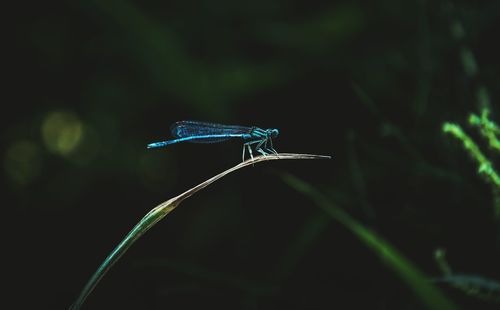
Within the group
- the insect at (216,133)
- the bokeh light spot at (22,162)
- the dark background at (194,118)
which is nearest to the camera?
the insect at (216,133)

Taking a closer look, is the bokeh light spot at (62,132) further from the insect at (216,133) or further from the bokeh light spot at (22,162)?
the insect at (216,133)

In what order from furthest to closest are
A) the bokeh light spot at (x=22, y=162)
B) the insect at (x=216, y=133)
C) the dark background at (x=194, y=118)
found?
the bokeh light spot at (x=22, y=162), the dark background at (x=194, y=118), the insect at (x=216, y=133)

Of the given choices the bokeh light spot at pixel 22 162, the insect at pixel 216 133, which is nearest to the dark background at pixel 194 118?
the bokeh light spot at pixel 22 162

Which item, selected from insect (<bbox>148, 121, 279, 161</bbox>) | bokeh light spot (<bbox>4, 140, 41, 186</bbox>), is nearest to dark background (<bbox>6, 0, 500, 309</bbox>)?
bokeh light spot (<bbox>4, 140, 41, 186</bbox>)

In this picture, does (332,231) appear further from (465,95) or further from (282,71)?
(282,71)

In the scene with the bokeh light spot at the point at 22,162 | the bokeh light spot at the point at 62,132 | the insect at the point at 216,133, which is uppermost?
the bokeh light spot at the point at 62,132

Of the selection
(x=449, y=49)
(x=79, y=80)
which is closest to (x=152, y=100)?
(x=79, y=80)
